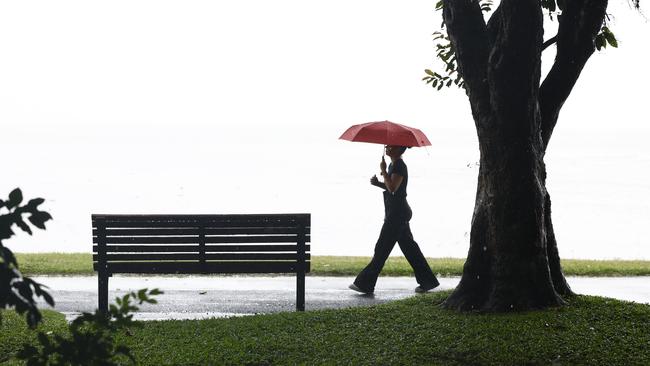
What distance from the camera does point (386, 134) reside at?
1080 cm

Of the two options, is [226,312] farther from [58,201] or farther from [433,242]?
[58,201]

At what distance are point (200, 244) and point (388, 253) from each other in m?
2.48

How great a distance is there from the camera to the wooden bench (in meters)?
9.57

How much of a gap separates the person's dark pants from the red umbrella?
987 mm

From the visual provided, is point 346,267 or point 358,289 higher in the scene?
point 346,267

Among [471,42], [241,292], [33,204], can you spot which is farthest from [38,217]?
[241,292]

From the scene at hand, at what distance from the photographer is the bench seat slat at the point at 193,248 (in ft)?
31.4

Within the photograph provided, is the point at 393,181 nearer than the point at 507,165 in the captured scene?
No

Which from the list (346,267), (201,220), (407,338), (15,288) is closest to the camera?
(15,288)

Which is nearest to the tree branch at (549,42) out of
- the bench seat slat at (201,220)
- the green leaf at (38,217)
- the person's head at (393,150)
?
the person's head at (393,150)

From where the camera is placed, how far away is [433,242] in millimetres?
29438

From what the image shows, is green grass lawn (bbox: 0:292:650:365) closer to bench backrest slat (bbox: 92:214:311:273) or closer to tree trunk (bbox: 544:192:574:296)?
tree trunk (bbox: 544:192:574:296)

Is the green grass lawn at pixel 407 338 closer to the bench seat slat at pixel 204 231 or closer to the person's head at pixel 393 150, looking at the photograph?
the bench seat slat at pixel 204 231

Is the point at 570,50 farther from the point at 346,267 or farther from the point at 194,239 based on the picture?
the point at 346,267
